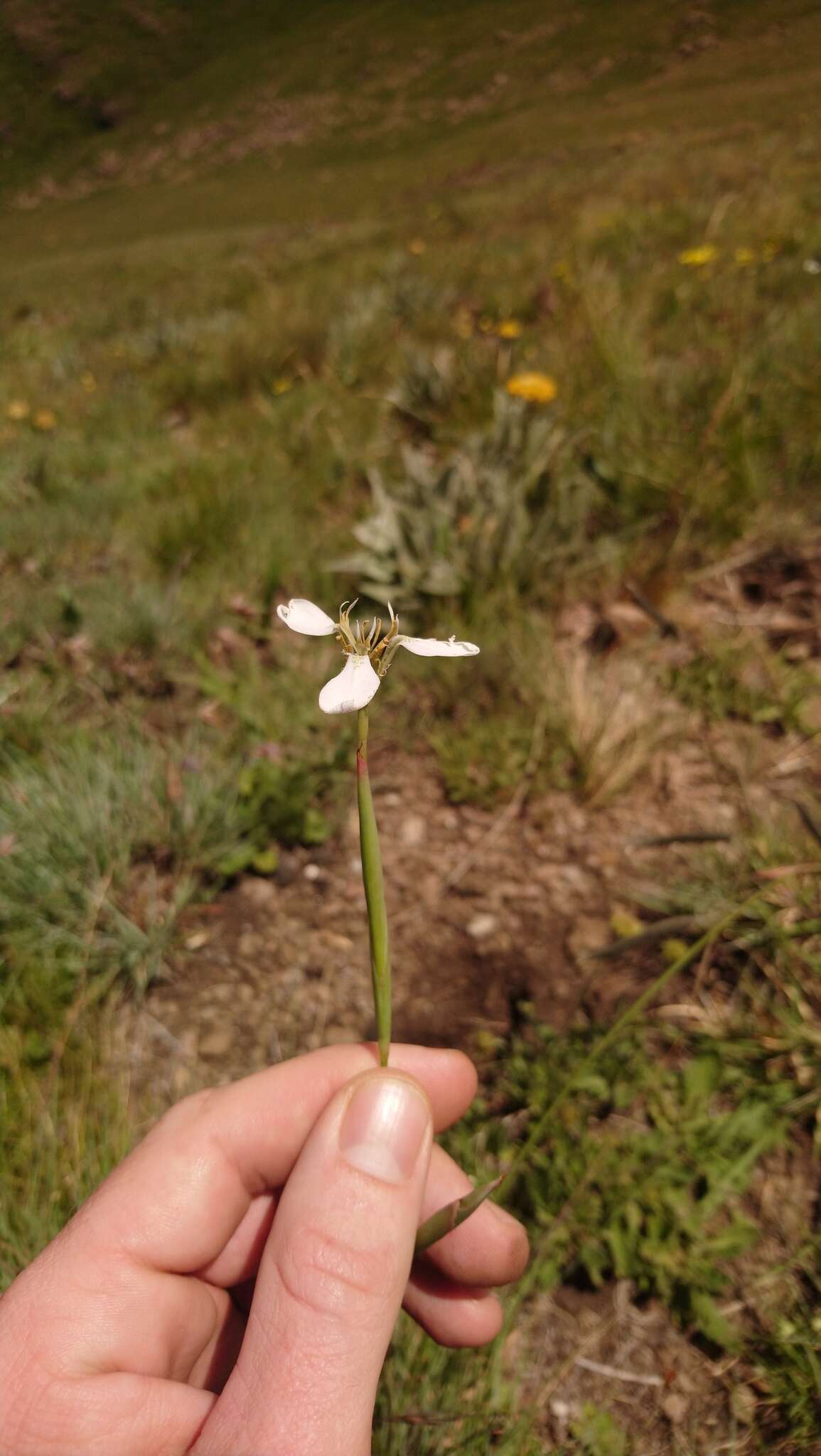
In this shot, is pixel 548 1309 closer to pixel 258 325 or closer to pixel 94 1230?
pixel 94 1230

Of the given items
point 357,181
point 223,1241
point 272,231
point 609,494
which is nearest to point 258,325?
point 609,494

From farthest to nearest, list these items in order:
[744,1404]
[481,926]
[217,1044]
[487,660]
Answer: [487,660] < [481,926] < [217,1044] < [744,1404]

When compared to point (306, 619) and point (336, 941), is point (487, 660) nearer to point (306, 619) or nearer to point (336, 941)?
point (336, 941)

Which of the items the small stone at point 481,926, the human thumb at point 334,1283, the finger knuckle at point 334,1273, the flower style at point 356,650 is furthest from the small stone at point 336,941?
the flower style at point 356,650

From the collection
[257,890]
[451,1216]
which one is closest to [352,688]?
[451,1216]

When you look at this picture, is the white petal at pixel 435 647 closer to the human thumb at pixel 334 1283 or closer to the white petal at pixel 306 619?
the white petal at pixel 306 619
